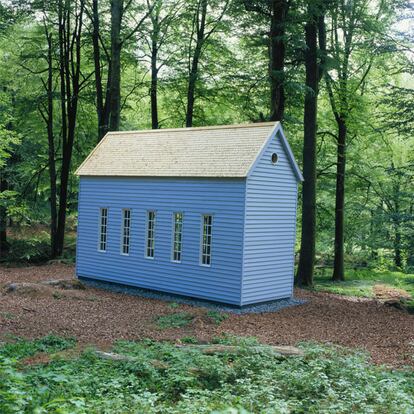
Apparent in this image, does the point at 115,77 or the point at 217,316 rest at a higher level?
the point at 115,77

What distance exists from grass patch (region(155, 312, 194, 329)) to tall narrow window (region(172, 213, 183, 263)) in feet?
10.6

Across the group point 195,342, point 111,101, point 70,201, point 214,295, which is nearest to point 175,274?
point 214,295

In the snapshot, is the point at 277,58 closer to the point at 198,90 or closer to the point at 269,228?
the point at 269,228

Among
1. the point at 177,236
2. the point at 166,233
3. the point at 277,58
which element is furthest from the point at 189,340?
the point at 277,58

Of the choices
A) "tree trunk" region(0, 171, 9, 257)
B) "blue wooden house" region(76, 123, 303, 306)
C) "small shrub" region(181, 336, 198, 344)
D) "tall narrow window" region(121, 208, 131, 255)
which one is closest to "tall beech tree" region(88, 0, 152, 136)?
"blue wooden house" region(76, 123, 303, 306)

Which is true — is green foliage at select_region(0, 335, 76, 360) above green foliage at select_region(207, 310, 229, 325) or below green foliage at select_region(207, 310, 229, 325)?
above

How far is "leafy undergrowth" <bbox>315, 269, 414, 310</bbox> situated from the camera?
69.1 ft

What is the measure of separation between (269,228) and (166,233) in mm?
3467

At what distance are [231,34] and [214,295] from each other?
596 inches

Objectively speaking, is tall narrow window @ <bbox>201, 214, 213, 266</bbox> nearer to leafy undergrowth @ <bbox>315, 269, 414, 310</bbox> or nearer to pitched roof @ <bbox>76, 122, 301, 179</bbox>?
pitched roof @ <bbox>76, 122, 301, 179</bbox>

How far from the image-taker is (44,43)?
27.5 meters

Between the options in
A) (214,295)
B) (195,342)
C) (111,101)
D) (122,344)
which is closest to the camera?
(122,344)

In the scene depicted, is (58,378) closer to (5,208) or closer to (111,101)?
(111,101)

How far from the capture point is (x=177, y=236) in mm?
18000
